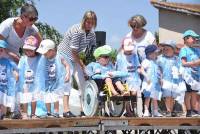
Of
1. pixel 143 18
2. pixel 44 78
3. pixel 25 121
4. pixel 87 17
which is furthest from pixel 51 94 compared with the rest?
pixel 143 18

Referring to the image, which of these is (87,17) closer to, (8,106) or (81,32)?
(81,32)

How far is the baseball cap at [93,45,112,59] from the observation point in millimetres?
8625

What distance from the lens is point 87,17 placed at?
330 inches

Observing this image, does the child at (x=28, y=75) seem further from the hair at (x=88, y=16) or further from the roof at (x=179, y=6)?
the roof at (x=179, y=6)

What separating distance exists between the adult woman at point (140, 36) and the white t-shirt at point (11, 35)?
1.66 metres

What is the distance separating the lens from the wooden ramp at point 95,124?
713cm

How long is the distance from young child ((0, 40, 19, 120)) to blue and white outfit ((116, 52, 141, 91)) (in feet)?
6.26

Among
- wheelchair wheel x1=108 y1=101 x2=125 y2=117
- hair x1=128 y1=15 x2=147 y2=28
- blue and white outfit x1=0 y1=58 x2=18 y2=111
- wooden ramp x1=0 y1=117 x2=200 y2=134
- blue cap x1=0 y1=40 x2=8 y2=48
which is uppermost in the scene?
hair x1=128 y1=15 x2=147 y2=28

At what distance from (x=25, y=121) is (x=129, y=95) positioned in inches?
72.2

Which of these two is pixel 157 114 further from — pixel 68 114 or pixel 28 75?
pixel 28 75

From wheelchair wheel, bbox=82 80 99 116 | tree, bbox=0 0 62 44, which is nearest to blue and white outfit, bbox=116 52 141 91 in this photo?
wheelchair wheel, bbox=82 80 99 116

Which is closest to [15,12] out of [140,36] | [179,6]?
[179,6]

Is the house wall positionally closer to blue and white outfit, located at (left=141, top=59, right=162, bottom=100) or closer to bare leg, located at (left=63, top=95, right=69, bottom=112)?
blue and white outfit, located at (left=141, top=59, right=162, bottom=100)

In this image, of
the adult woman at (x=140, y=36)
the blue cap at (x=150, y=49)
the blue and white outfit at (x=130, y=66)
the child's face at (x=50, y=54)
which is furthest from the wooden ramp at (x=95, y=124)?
the adult woman at (x=140, y=36)
